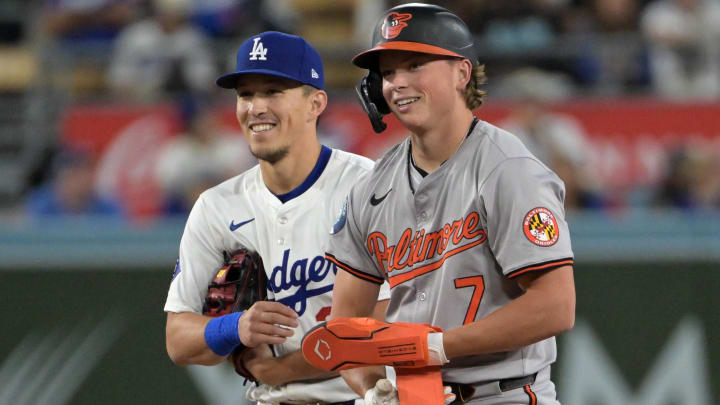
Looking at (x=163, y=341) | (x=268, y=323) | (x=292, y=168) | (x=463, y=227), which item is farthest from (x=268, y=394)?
(x=163, y=341)

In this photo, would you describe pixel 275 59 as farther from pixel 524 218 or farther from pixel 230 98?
pixel 230 98

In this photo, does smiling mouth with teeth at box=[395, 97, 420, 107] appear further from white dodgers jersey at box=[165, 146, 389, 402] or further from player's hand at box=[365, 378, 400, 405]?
white dodgers jersey at box=[165, 146, 389, 402]

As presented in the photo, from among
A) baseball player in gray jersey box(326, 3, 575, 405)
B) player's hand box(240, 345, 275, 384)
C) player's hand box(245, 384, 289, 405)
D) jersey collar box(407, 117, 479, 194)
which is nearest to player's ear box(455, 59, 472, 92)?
baseball player in gray jersey box(326, 3, 575, 405)

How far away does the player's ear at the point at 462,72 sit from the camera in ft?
9.21

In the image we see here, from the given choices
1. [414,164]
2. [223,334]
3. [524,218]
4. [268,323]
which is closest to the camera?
[524,218]

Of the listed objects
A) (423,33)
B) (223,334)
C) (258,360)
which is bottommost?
(258,360)

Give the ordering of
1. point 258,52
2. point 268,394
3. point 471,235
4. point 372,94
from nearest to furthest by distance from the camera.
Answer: point 471,235, point 372,94, point 258,52, point 268,394

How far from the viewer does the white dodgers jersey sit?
142 inches

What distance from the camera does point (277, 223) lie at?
3.75 m

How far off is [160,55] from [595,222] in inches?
201

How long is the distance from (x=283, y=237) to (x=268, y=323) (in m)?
0.50

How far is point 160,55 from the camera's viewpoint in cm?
928

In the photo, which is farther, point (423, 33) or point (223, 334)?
point (223, 334)

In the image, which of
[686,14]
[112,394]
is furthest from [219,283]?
[686,14]
